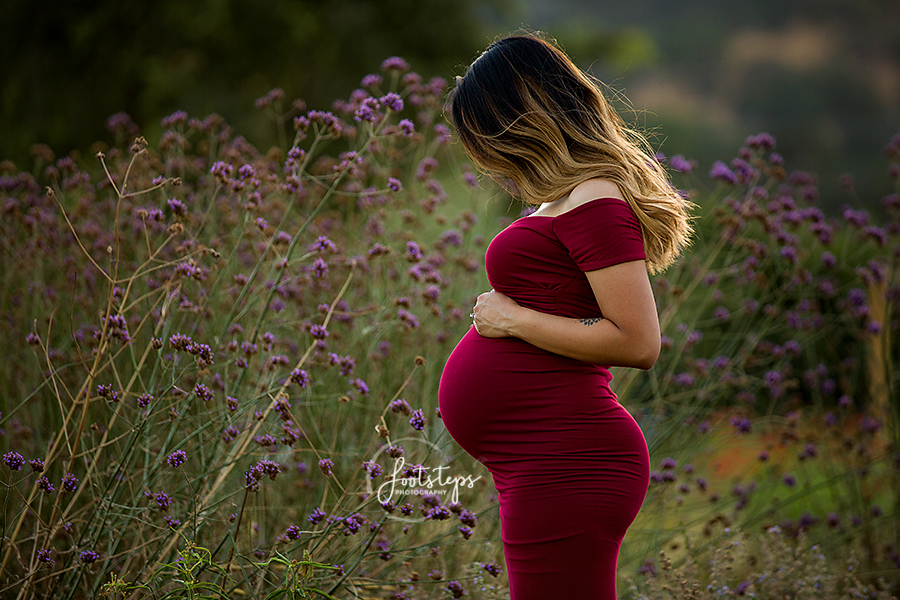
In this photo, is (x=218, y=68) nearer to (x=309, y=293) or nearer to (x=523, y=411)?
(x=309, y=293)

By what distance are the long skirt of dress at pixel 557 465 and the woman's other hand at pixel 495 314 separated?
0.04 metres

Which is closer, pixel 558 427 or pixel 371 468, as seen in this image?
pixel 558 427

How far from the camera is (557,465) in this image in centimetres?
169

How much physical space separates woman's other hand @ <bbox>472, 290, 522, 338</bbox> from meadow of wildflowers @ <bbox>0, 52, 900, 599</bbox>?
1.07 feet

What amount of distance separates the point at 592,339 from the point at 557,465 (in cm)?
31

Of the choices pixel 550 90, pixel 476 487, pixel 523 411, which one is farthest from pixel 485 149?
pixel 476 487

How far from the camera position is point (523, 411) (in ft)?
5.78

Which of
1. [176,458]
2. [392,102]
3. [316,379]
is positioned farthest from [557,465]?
[316,379]

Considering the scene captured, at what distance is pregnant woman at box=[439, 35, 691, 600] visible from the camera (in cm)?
165

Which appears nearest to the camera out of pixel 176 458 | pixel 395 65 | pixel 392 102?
pixel 176 458

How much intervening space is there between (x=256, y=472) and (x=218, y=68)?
770 centimetres

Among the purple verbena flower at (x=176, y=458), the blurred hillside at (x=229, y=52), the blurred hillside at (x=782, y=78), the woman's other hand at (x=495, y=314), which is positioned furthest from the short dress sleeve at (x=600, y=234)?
the blurred hillside at (x=782, y=78)

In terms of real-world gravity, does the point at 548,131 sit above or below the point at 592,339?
above

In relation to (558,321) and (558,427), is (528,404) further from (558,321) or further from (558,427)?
(558,321)
